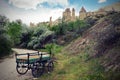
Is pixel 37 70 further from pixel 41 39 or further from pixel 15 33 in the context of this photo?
pixel 15 33

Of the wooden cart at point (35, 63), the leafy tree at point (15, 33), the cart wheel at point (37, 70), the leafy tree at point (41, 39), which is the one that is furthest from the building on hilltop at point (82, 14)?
the cart wheel at point (37, 70)

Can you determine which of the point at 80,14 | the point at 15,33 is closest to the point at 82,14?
the point at 80,14

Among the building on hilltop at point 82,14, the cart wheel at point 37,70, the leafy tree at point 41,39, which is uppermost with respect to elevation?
the building on hilltop at point 82,14

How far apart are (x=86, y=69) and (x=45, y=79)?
2.54 meters

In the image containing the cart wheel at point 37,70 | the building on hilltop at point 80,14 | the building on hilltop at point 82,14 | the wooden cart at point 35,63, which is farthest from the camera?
the building on hilltop at point 80,14

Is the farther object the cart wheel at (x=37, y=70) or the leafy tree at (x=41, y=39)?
the leafy tree at (x=41, y=39)

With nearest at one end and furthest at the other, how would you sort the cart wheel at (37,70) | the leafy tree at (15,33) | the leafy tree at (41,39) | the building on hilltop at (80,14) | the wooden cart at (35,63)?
the wooden cart at (35,63) < the cart wheel at (37,70) < the building on hilltop at (80,14) < the leafy tree at (41,39) < the leafy tree at (15,33)

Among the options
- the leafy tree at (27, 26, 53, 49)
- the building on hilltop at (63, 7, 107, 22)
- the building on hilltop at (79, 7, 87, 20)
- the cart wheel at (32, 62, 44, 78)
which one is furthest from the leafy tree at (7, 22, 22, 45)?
the cart wheel at (32, 62, 44, 78)

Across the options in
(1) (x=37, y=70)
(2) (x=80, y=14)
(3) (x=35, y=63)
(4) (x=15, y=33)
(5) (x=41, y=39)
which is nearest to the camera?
(1) (x=37, y=70)

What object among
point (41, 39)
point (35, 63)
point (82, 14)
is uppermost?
point (82, 14)

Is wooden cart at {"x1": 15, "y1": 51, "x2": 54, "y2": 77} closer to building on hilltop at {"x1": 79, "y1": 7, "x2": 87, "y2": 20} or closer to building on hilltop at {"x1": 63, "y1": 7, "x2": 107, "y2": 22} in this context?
building on hilltop at {"x1": 63, "y1": 7, "x2": 107, "y2": 22}

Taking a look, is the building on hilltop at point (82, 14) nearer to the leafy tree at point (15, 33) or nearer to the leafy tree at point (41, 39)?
the leafy tree at point (41, 39)

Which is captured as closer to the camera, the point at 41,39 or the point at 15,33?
the point at 41,39

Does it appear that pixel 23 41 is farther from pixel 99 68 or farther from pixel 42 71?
pixel 99 68
